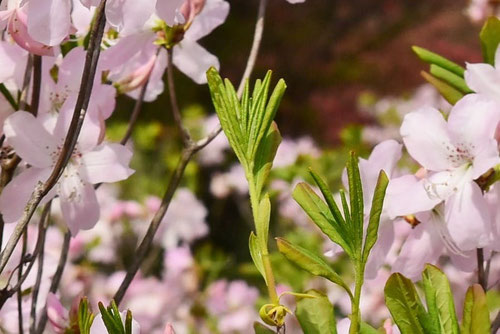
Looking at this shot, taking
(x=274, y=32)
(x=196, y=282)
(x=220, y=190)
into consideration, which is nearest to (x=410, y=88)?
(x=274, y=32)

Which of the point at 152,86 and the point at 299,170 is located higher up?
Answer: the point at 152,86

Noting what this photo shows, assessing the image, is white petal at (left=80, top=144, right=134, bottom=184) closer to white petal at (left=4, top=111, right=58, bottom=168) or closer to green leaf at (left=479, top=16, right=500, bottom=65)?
white petal at (left=4, top=111, right=58, bottom=168)

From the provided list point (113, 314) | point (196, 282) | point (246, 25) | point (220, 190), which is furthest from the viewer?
point (246, 25)

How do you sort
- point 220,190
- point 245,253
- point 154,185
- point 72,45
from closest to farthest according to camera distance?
point 72,45 < point 220,190 < point 154,185 < point 245,253

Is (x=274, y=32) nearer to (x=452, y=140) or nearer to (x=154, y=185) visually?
(x=154, y=185)

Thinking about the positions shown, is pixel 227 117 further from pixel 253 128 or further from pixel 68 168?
pixel 68 168

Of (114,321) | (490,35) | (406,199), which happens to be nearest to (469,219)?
(406,199)
